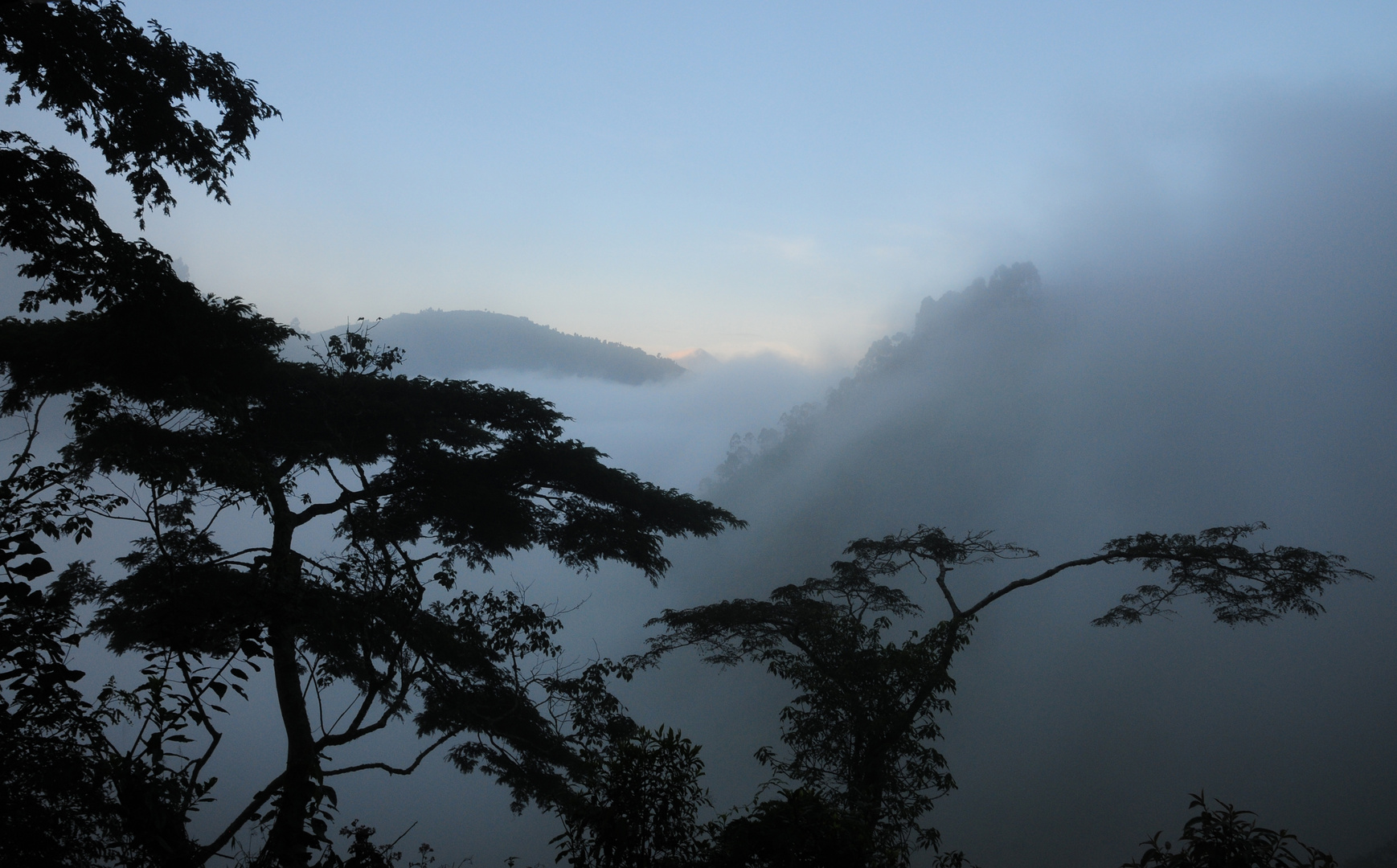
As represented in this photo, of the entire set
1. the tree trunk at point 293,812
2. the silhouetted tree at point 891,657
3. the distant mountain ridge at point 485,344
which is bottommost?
the tree trunk at point 293,812

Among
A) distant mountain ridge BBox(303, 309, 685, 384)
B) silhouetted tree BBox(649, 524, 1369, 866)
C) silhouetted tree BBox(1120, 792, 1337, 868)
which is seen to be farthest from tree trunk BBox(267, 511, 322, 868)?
distant mountain ridge BBox(303, 309, 685, 384)

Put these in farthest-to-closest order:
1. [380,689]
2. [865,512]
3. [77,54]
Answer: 1. [865,512]
2. [380,689]
3. [77,54]

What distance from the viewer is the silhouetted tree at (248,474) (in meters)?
3.41

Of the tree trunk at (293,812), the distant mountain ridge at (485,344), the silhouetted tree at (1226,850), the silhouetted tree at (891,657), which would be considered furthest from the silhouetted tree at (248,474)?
the distant mountain ridge at (485,344)

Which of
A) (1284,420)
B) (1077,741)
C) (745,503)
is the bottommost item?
(1077,741)

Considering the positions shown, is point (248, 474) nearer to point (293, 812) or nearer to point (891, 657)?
point (293, 812)

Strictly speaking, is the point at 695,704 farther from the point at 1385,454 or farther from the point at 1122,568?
the point at 1385,454

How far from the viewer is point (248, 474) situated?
5086 millimetres

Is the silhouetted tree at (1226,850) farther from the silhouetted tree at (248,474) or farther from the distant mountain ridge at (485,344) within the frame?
the distant mountain ridge at (485,344)

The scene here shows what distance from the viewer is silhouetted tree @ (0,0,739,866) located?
11.2 ft

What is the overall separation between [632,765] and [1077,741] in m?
26.3

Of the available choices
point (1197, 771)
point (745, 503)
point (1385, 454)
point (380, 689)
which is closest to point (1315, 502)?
point (1385, 454)

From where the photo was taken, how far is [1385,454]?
23469 millimetres

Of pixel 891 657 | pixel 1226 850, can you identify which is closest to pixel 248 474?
pixel 1226 850
